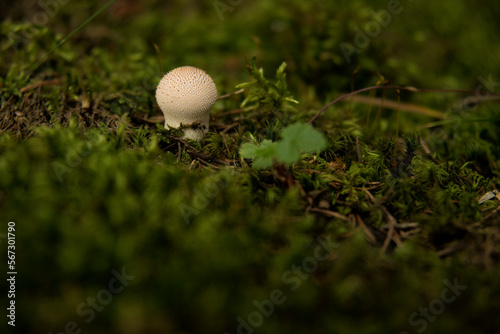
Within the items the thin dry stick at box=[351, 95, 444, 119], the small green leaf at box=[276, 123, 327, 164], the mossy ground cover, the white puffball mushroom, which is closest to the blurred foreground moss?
the mossy ground cover

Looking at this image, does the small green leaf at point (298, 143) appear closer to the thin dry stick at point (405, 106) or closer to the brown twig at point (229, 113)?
the brown twig at point (229, 113)

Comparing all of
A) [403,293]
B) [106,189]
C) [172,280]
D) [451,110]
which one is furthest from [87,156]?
[451,110]

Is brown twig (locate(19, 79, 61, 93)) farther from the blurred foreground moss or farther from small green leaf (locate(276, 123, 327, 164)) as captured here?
small green leaf (locate(276, 123, 327, 164))

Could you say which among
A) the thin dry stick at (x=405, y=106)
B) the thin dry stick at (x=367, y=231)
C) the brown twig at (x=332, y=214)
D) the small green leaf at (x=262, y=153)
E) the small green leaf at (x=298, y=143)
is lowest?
the thin dry stick at (x=405, y=106)

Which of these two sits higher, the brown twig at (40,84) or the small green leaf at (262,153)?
the small green leaf at (262,153)

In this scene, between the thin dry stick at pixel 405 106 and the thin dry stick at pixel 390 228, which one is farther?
the thin dry stick at pixel 405 106

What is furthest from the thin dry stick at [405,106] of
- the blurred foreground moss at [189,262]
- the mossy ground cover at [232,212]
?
the blurred foreground moss at [189,262]

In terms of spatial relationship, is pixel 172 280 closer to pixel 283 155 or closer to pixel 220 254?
pixel 220 254
